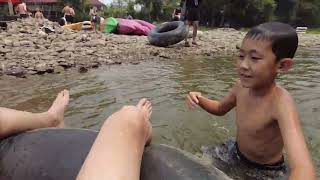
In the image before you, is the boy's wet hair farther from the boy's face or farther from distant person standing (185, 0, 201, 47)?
distant person standing (185, 0, 201, 47)

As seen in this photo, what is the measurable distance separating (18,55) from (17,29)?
3983 millimetres

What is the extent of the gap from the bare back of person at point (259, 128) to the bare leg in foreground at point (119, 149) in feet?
3.32

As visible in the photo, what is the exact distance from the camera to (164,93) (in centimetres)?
588

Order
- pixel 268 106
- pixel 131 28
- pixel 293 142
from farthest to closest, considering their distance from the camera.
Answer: pixel 131 28 < pixel 268 106 < pixel 293 142

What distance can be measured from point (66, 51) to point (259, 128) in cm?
720

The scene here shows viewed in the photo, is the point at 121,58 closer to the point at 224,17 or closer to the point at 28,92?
the point at 28,92

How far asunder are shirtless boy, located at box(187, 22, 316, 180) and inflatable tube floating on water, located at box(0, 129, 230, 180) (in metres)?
0.60

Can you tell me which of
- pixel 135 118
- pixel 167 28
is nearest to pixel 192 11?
pixel 167 28

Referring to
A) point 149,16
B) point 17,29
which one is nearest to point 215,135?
point 17,29

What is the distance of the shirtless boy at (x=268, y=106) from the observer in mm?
2318

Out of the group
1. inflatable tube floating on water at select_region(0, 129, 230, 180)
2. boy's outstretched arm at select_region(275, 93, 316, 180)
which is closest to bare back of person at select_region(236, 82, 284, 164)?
boy's outstretched arm at select_region(275, 93, 316, 180)

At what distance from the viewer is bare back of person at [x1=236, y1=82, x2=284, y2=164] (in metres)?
2.76

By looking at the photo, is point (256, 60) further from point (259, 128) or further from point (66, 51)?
point (66, 51)

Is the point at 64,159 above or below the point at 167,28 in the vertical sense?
above
